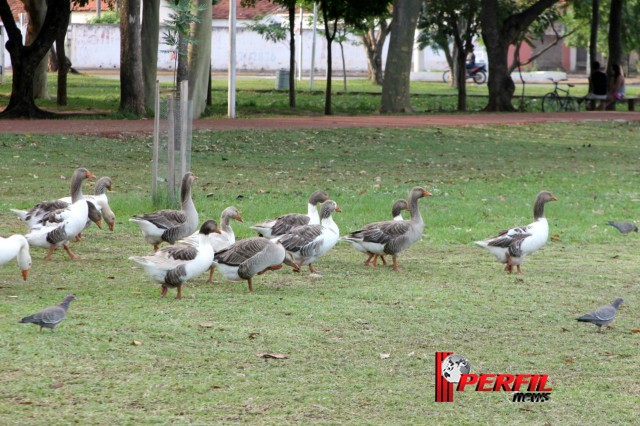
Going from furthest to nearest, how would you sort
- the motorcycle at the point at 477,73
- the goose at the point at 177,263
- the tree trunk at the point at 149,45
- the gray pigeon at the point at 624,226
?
1. the motorcycle at the point at 477,73
2. the tree trunk at the point at 149,45
3. the gray pigeon at the point at 624,226
4. the goose at the point at 177,263

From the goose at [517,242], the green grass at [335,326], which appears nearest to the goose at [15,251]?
the green grass at [335,326]

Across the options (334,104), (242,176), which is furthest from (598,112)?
(242,176)

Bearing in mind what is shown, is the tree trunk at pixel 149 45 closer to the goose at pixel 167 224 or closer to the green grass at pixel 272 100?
the green grass at pixel 272 100

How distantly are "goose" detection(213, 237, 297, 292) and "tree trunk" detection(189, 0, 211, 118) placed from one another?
1979 centimetres

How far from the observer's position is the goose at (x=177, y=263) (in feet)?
29.9

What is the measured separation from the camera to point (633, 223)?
48.2ft

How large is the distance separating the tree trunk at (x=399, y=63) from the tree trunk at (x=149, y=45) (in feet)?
→ 23.8

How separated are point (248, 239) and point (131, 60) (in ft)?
63.3

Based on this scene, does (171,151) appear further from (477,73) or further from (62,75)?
(477,73)

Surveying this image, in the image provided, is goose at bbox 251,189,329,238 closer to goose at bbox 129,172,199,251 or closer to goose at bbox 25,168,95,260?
goose at bbox 129,172,199,251

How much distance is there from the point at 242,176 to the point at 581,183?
614cm

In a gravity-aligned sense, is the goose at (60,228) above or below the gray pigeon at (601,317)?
above

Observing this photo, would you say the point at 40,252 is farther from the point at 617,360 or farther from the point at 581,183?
the point at 581,183

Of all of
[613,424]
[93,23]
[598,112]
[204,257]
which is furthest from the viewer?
[93,23]
